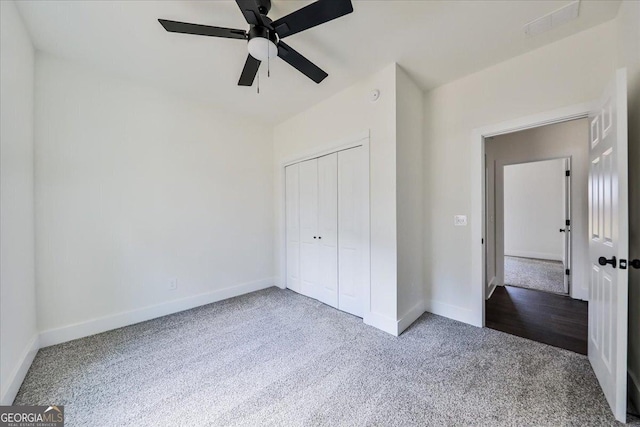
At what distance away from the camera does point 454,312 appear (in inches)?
106

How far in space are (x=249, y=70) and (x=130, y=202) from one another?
1994 millimetres

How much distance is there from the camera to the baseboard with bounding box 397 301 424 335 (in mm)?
2428

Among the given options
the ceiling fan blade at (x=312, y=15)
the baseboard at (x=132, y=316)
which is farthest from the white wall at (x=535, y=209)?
the baseboard at (x=132, y=316)

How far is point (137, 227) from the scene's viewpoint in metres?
2.74

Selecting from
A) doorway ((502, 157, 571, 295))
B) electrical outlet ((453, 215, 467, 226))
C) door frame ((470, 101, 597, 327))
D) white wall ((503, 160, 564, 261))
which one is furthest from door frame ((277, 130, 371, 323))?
white wall ((503, 160, 564, 261))

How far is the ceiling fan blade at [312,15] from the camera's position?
1.37 metres

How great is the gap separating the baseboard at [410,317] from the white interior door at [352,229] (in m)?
0.47

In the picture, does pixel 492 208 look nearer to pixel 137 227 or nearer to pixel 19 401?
pixel 137 227

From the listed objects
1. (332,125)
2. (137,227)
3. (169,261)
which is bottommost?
(169,261)

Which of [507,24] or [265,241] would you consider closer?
[507,24]

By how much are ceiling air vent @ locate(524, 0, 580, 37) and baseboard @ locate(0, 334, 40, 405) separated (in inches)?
174

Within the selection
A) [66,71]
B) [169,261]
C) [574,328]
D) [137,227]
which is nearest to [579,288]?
[574,328]

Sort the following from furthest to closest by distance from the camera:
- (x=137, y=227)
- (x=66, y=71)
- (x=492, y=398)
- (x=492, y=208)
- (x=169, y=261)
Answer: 1. (x=492, y=208)
2. (x=169, y=261)
3. (x=137, y=227)
4. (x=66, y=71)
5. (x=492, y=398)

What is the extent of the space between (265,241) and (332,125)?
6.72ft
